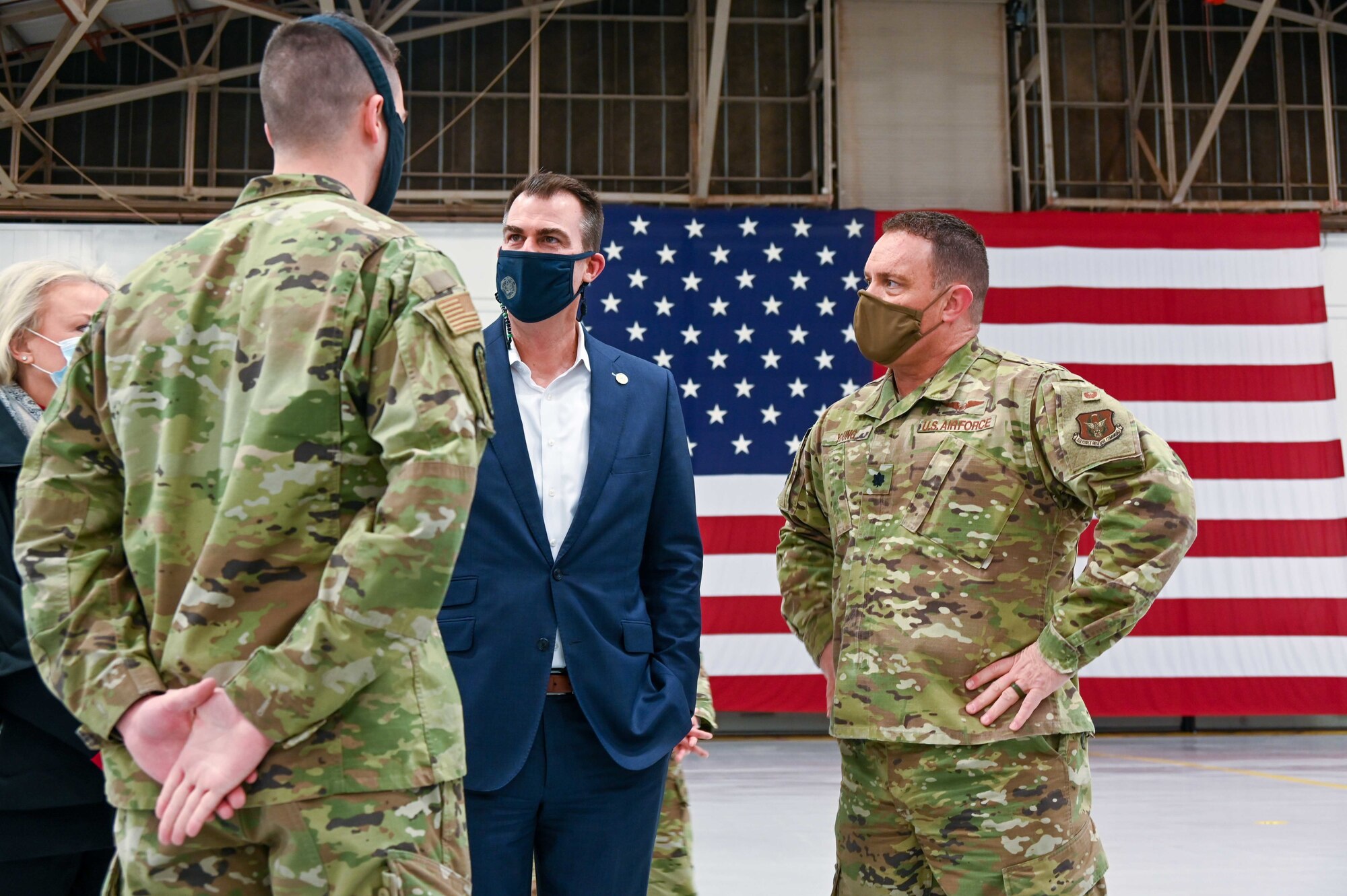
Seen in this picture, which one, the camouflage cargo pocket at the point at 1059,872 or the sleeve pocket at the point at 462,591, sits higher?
the sleeve pocket at the point at 462,591

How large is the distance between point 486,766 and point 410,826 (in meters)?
0.66

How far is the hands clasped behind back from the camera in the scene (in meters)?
1.28

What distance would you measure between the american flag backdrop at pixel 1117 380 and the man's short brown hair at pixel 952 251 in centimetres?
616

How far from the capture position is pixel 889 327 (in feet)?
8.45

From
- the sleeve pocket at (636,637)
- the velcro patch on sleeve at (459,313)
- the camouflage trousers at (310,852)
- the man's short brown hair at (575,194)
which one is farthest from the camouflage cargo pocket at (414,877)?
the man's short brown hair at (575,194)

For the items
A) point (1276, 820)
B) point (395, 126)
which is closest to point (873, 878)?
point (395, 126)

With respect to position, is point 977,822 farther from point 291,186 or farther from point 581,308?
point 291,186

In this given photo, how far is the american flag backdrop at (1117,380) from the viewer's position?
8906mm

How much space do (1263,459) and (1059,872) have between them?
26.3 ft

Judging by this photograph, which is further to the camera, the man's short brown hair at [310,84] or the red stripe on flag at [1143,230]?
the red stripe on flag at [1143,230]

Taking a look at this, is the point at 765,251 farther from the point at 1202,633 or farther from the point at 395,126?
the point at 395,126

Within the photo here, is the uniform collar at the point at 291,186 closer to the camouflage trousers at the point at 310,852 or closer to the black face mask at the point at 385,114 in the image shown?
the black face mask at the point at 385,114

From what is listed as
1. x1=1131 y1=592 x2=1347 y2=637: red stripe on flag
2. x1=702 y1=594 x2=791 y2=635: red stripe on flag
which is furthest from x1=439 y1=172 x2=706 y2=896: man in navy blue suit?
x1=1131 y1=592 x2=1347 y2=637: red stripe on flag

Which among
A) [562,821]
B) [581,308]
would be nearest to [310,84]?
[581,308]
